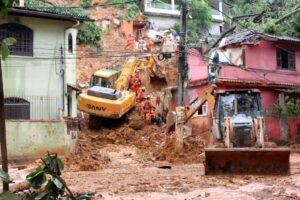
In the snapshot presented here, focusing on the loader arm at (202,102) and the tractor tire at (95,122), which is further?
the tractor tire at (95,122)

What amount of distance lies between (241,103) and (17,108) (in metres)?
9.65

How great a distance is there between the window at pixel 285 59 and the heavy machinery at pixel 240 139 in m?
10.9

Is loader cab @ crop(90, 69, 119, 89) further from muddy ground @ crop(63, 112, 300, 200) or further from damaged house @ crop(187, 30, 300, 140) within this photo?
damaged house @ crop(187, 30, 300, 140)

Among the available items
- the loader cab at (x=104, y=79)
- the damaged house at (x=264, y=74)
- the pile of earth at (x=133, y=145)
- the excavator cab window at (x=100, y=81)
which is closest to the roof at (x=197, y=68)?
the damaged house at (x=264, y=74)

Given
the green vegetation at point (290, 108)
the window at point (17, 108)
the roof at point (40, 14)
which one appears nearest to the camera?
the roof at point (40, 14)

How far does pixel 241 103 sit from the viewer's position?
19047mm

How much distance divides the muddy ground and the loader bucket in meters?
0.41

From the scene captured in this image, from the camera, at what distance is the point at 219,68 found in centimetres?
2808

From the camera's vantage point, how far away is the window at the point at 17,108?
69.9 feet

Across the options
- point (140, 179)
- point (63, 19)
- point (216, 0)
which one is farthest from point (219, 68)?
point (216, 0)

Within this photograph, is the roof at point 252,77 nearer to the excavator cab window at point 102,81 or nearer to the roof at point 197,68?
the roof at point 197,68

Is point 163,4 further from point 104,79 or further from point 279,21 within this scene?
point 104,79

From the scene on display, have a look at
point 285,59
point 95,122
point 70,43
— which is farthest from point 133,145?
point 285,59

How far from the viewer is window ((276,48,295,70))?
30.1m
